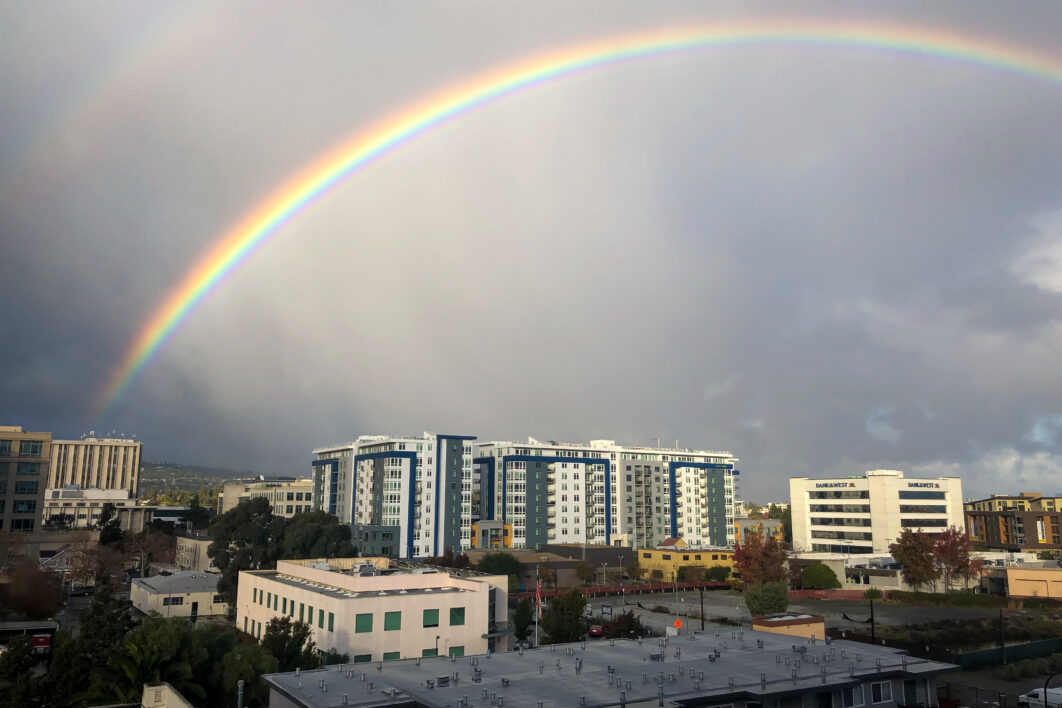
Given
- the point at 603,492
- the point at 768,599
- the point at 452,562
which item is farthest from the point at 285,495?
the point at 768,599

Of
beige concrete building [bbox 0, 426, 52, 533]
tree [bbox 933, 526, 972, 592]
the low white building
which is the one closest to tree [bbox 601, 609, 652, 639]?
the low white building

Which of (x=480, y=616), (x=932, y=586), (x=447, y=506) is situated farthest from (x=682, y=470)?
(x=480, y=616)

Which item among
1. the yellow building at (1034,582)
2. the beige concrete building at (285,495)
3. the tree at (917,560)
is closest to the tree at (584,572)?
the tree at (917,560)

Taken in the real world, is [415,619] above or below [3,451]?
below

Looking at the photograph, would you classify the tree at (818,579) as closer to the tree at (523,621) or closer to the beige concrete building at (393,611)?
the tree at (523,621)

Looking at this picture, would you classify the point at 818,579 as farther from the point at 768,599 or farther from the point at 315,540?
the point at 315,540

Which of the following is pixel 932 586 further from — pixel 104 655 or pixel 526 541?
pixel 104 655

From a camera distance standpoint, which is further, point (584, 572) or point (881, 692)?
point (584, 572)
